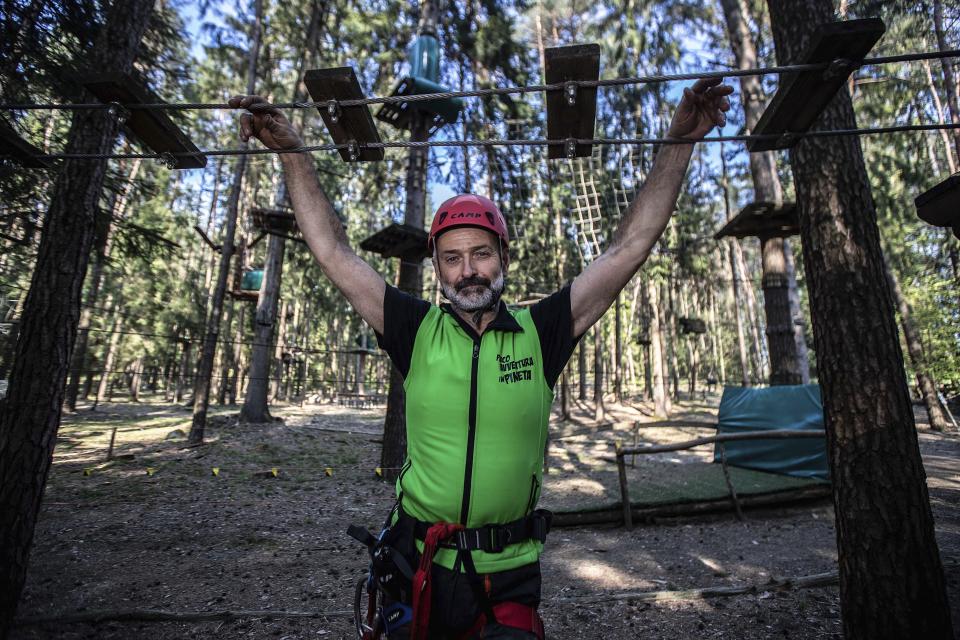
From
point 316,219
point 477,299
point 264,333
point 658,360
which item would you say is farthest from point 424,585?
point 658,360

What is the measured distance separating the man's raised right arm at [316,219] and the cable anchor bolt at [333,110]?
0.71 ft

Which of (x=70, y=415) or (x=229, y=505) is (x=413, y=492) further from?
(x=70, y=415)

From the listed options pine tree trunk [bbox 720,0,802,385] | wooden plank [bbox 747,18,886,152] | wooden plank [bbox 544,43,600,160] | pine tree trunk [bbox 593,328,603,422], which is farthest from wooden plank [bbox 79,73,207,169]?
pine tree trunk [bbox 593,328,603,422]

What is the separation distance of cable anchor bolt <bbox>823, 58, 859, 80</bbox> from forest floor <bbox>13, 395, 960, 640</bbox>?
413cm

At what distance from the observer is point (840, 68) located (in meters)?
2.03

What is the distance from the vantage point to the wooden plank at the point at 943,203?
3.05 meters

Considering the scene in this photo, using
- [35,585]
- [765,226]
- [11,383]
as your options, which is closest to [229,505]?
[35,585]

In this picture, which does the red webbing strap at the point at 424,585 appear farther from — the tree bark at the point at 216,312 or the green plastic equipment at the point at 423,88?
the tree bark at the point at 216,312

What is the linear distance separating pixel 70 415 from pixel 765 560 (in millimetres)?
24713

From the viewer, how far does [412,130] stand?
10.9 metres

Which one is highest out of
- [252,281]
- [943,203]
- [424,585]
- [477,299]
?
[252,281]

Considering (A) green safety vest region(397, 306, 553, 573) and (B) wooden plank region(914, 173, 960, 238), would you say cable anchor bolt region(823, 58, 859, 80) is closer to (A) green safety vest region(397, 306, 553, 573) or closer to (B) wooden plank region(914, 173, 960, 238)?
(B) wooden plank region(914, 173, 960, 238)

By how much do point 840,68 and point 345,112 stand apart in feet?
7.60

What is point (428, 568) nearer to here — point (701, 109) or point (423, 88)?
point (701, 109)
